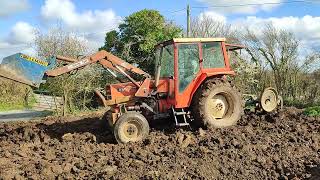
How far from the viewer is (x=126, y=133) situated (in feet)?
31.0

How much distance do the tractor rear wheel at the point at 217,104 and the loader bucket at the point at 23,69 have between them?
3.31 m

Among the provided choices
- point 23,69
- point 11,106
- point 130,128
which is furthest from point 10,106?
point 23,69

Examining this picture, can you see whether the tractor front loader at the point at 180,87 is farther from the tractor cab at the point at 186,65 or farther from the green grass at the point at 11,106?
the green grass at the point at 11,106

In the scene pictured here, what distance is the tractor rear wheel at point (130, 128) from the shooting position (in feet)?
30.7

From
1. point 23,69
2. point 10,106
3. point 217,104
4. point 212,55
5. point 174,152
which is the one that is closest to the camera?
point 174,152

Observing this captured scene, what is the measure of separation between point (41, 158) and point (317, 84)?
44.4ft

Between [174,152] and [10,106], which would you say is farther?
[10,106]

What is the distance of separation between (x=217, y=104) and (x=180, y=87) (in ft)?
3.46

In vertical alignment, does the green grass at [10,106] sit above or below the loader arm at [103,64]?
below

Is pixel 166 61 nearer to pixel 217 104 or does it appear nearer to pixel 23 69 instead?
pixel 217 104

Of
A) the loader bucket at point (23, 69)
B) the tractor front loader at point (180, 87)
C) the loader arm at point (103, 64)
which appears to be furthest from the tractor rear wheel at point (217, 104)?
the loader bucket at point (23, 69)

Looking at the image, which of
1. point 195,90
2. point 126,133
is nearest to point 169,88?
point 195,90

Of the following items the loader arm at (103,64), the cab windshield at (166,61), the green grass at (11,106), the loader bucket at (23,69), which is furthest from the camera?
the green grass at (11,106)

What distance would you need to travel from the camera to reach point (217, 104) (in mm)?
10453
